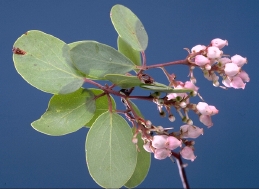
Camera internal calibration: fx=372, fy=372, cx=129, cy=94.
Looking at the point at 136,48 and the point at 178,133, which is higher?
the point at 136,48

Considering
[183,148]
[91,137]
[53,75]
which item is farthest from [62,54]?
[183,148]

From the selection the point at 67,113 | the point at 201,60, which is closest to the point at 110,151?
the point at 67,113

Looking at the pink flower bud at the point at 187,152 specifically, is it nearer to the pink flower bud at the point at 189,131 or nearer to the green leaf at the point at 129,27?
the pink flower bud at the point at 189,131

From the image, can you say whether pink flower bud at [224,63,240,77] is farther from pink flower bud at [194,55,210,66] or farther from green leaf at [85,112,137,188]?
green leaf at [85,112,137,188]

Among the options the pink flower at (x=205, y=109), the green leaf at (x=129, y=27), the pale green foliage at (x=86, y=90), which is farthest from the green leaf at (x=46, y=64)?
the pink flower at (x=205, y=109)

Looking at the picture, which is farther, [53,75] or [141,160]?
[141,160]

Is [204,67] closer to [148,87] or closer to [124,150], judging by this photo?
[148,87]
